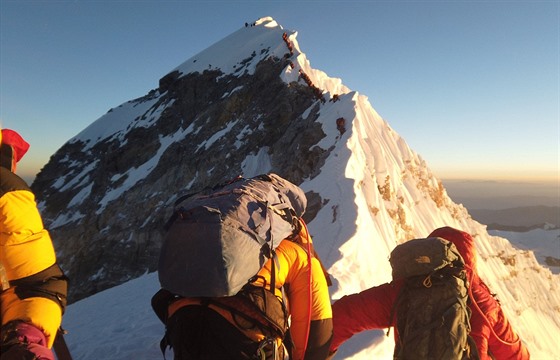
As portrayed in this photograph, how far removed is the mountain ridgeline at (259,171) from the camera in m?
11.7

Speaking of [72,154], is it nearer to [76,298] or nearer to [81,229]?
[81,229]

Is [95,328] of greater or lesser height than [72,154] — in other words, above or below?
below

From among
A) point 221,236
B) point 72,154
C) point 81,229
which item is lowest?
point 81,229

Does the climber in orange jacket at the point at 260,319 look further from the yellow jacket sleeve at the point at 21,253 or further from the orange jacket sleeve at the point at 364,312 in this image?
the yellow jacket sleeve at the point at 21,253

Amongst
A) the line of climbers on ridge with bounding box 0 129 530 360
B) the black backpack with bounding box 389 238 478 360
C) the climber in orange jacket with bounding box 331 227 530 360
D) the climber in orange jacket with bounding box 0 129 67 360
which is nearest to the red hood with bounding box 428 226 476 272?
the climber in orange jacket with bounding box 331 227 530 360

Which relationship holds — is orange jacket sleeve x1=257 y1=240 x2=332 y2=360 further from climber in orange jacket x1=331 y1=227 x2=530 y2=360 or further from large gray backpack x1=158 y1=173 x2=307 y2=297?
climber in orange jacket x1=331 y1=227 x2=530 y2=360

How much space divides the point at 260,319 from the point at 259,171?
20.0 metres

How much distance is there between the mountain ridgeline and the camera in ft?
38.4

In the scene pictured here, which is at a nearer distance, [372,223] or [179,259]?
[179,259]

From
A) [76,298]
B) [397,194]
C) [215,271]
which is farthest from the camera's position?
[76,298]

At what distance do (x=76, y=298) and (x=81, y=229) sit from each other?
901 centimetres

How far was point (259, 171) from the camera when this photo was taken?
2198 cm

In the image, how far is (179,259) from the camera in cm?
207

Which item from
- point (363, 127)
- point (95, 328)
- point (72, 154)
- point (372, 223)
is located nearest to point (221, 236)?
point (95, 328)
